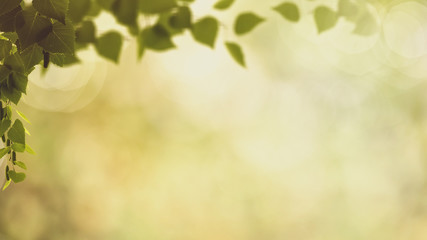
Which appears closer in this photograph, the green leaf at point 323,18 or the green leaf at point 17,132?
the green leaf at point 17,132

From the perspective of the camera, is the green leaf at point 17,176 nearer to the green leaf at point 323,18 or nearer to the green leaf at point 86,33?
the green leaf at point 86,33

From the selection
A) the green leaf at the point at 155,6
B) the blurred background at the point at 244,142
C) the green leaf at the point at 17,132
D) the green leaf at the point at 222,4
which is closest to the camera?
the green leaf at the point at 17,132

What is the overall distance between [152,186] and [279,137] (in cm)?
104

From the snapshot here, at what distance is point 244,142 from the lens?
4074 mm

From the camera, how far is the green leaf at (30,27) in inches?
23.4

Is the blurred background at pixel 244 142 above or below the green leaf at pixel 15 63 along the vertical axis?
below

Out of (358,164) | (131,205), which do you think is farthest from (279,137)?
(131,205)

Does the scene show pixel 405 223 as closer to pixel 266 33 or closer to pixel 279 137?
pixel 279 137

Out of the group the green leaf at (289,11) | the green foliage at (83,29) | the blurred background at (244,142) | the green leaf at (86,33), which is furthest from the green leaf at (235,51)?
the blurred background at (244,142)

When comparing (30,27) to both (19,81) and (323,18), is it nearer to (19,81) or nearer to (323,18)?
(19,81)

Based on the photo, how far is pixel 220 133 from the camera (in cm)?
405

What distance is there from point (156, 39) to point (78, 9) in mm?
139

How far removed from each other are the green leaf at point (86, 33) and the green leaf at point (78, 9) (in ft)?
0.16

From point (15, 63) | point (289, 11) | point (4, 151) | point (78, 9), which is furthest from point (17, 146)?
point (289, 11)
